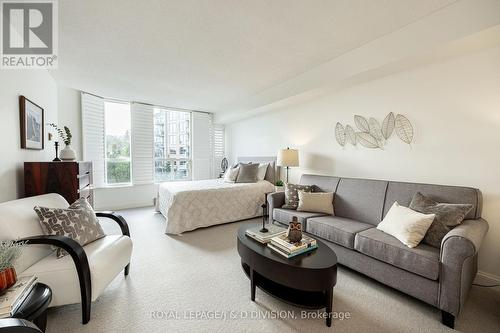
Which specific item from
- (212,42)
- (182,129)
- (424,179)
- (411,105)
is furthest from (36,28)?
(424,179)

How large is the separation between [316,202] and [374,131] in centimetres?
128

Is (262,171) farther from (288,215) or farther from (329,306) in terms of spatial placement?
(329,306)

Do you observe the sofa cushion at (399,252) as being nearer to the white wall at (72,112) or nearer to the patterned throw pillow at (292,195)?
the patterned throw pillow at (292,195)

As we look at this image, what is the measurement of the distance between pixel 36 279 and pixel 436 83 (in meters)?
3.99

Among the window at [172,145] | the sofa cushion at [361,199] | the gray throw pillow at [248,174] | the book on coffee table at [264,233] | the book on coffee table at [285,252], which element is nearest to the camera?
the book on coffee table at [285,252]

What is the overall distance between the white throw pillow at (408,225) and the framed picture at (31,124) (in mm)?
3969

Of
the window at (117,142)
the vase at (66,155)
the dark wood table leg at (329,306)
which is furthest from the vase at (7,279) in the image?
the window at (117,142)

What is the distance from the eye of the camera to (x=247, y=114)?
4996 mm

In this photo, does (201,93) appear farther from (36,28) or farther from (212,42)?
(36,28)

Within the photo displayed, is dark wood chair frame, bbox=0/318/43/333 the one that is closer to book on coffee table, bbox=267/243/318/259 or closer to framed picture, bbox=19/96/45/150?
book on coffee table, bbox=267/243/318/259

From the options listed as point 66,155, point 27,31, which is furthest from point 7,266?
point 27,31

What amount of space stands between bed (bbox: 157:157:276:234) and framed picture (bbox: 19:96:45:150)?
5.80 ft

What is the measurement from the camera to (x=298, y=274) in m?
1.53

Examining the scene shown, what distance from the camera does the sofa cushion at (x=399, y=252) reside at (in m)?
1.62
